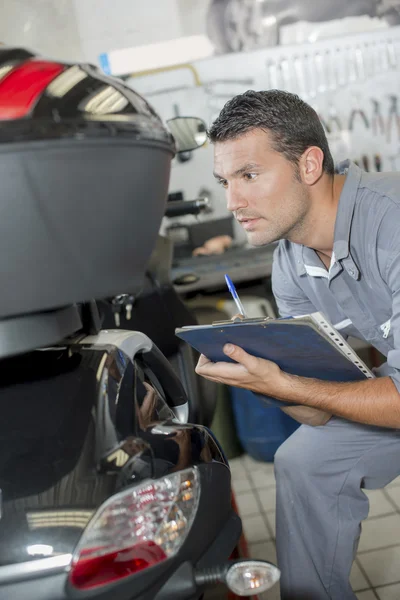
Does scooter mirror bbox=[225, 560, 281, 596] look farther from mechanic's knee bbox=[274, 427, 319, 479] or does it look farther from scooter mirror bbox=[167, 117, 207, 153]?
scooter mirror bbox=[167, 117, 207, 153]

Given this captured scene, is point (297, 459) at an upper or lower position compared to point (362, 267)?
lower

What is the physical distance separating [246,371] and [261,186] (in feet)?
1.53

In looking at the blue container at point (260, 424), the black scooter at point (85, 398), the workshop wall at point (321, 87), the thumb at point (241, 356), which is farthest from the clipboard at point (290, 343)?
→ the workshop wall at point (321, 87)

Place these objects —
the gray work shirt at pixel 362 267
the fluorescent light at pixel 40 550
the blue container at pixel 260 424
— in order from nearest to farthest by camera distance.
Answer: the fluorescent light at pixel 40 550 → the gray work shirt at pixel 362 267 → the blue container at pixel 260 424

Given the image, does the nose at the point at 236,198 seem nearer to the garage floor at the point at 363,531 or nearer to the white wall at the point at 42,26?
the garage floor at the point at 363,531

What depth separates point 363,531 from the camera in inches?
81.9

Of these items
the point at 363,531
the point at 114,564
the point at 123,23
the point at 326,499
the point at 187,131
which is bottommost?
the point at 363,531

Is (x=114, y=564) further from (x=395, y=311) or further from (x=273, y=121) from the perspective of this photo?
(x=273, y=121)

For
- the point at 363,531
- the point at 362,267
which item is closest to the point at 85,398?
the point at 362,267

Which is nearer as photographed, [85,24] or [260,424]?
[260,424]

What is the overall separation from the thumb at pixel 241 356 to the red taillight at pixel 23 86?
603 mm

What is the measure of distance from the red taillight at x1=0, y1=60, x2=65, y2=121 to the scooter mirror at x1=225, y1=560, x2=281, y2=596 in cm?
58

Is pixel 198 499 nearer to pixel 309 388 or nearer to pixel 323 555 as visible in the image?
pixel 309 388

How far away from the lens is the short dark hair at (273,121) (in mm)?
1479
